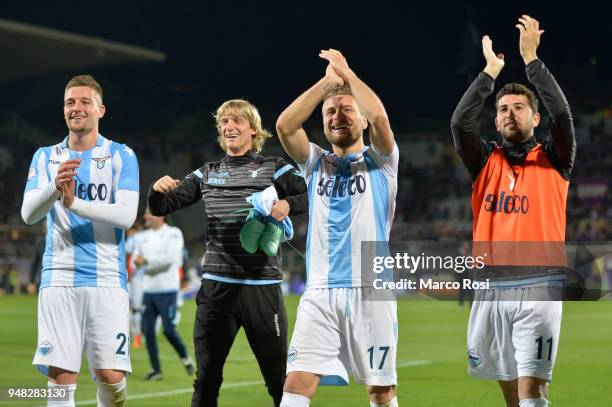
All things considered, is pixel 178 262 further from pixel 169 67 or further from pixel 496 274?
pixel 169 67

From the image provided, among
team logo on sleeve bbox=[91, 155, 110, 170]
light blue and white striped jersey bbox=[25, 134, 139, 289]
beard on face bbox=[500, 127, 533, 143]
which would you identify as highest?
beard on face bbox=[500, 127, 533, 143]

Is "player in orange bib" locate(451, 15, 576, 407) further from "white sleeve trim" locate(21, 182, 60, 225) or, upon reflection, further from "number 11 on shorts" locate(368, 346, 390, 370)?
"white sleeve trim" locate(21, 182, 60, 225)

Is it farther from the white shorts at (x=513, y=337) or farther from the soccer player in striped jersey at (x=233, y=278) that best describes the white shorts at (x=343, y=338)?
the soccer player in striped jersey at (x=233, y=278)

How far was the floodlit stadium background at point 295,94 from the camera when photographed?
13.9 meters

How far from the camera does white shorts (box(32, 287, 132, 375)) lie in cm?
601

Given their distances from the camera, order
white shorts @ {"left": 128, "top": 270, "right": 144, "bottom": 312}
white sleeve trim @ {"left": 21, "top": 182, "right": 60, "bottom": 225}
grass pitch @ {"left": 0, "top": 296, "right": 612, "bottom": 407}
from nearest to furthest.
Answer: white sleeve trim @ {"left": 21, "top": 182, "right": 60, "bottom": 225}, grass pitch @ {"left": 0, "top": 296, "right": 612, "bottom": 407}, white shorts @ {"left": 128, "top": 270, "right": 144, "bottom": 312}

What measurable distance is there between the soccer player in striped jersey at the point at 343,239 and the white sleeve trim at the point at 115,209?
104cm

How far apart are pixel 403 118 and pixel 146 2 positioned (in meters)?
18.0

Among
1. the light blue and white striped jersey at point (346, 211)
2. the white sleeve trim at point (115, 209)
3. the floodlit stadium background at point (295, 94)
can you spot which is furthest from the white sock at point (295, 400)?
the floodlit stadium background at point (295, 94)

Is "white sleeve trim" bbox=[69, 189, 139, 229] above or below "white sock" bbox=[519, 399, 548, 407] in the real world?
above

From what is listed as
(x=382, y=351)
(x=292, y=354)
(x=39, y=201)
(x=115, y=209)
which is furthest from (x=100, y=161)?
(x=382, y=351)

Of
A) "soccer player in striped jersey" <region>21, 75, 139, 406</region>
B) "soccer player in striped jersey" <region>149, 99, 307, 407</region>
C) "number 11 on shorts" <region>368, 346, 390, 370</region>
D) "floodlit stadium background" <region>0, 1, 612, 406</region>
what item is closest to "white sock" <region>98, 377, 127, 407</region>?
"soccer player in striped jersey" <region>21, 75, 139, 406</region>

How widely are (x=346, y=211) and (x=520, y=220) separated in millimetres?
1053

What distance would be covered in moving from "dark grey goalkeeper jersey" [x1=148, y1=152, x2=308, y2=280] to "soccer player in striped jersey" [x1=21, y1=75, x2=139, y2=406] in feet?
1.34
